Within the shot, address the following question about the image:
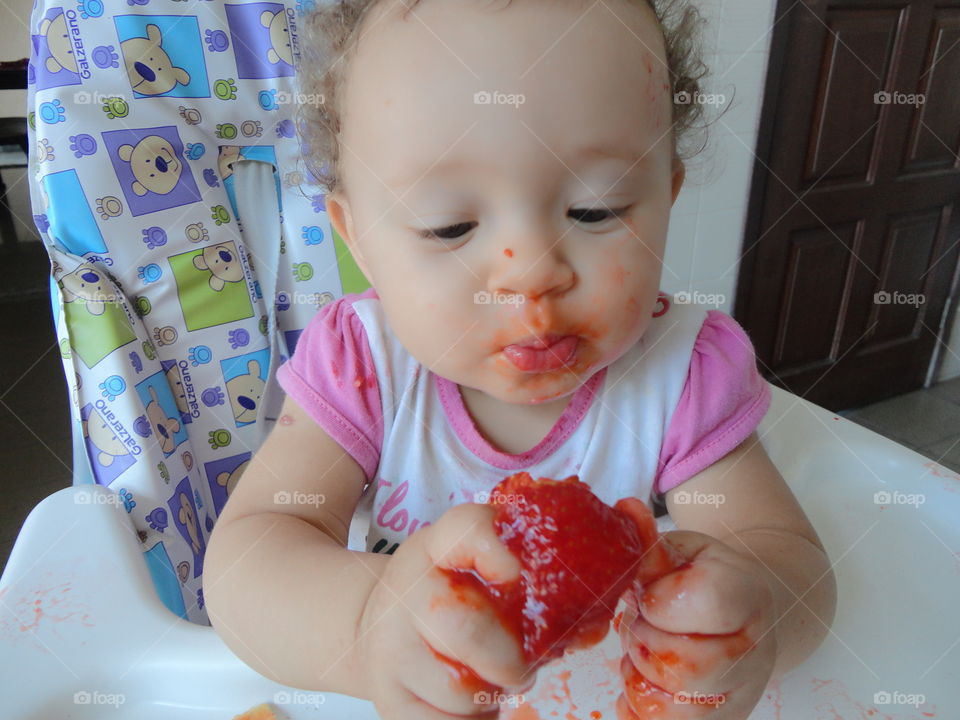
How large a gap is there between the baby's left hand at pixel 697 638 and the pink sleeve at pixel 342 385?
0.33 meters

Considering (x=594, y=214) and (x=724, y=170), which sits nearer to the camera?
(x=594, y=214)

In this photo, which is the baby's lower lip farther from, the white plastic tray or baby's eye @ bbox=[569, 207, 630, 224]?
the white plastic tray

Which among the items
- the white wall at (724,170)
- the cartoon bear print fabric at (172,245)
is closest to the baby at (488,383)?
the cartoon bear print fabric at (172,245)

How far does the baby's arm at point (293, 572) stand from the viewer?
502mm

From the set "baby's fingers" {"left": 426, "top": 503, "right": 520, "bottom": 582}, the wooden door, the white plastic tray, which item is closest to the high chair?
the white plastic tray

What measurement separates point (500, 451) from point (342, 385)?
17 cm

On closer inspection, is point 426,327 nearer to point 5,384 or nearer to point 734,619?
point 734,619

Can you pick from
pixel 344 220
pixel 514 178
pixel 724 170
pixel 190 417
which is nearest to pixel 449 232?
pixel 514 178

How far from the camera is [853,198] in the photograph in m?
2.12

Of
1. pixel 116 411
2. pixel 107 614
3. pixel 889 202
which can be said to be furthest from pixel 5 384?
pixel 889 202

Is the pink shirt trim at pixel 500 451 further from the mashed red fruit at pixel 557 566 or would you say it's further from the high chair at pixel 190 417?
the mashed red fruit at pixel 557 566

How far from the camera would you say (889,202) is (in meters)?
2.20

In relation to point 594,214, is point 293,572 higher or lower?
lower

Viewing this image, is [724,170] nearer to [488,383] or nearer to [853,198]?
[853,198]
